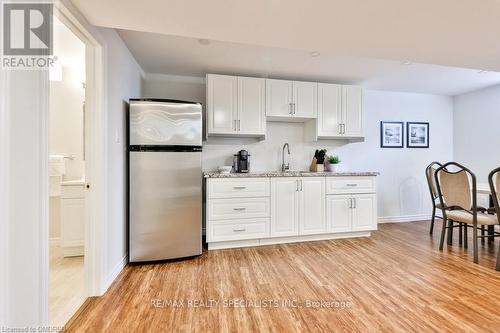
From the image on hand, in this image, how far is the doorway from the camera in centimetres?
242

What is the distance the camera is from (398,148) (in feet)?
14.8

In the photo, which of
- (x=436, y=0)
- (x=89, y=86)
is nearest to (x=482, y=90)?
(x=436, y=0)

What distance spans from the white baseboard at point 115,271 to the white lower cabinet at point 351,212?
2.58 metres

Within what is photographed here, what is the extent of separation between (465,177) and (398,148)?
6.25 ft

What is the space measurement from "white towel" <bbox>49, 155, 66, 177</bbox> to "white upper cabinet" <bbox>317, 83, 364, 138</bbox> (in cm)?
353

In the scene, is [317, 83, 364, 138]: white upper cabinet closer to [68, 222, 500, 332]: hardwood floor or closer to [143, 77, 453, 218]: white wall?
[143, 77, 453, 218]: white wall

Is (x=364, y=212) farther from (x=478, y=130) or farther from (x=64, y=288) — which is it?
(x=64, y=288)

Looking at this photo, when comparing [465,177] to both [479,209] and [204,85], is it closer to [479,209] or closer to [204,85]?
[479,209]

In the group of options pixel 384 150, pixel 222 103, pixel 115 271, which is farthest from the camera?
pixel 384 150

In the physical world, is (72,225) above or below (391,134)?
below

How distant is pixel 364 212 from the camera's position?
353 centimetres

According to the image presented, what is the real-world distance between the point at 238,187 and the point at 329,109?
1.86 meters

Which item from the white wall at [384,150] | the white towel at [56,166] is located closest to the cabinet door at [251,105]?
the white wall at [384,150]

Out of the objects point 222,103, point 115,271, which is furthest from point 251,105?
point 115,271
